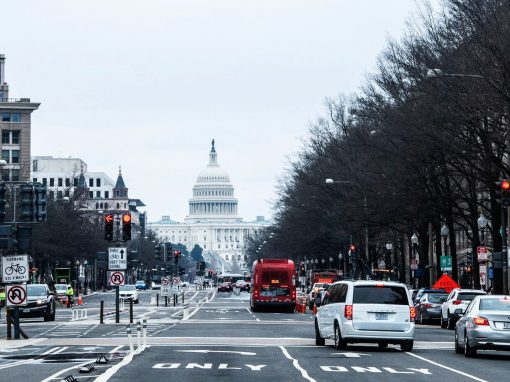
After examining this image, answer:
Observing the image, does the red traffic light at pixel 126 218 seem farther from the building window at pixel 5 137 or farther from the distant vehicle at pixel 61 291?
the building window at pixel 5 137

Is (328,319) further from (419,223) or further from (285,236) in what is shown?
(285,236)

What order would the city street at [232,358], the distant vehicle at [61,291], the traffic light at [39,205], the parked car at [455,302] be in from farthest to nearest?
the distant vehicle at [61,291] → the parked car at [455,302] → the traffic light at [39,205] → the city street at [232,358]

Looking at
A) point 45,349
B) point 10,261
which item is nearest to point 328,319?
point 45,349

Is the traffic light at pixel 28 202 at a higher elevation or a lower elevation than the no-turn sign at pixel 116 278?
higher

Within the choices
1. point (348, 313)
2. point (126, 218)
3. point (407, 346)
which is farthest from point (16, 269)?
point (126, 218)

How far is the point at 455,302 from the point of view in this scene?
51.1m

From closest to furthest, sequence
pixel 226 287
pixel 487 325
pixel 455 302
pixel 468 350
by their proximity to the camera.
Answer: pixel 487 325
pixel 468 350
pixel 455 302
pixel 226 287

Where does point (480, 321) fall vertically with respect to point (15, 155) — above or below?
below

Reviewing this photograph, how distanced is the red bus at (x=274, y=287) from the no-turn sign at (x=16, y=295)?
38135 millimetres

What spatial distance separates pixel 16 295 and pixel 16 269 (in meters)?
0.76

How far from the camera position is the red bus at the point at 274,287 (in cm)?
7775

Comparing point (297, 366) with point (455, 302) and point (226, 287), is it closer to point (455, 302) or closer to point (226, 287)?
point (455, 302)

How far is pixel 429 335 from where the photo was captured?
46062mm

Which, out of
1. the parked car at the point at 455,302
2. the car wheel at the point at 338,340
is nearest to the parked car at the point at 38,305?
the parked car at the point at 455,302
